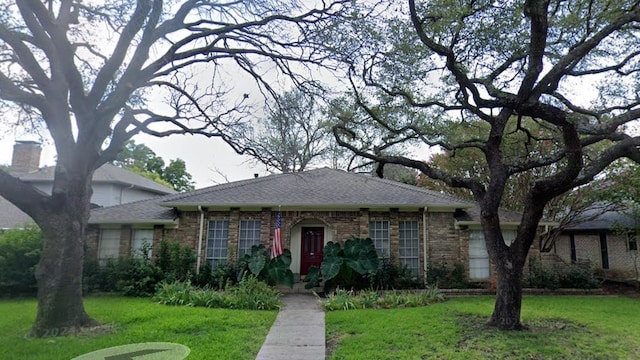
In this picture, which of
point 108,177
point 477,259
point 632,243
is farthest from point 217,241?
point 632,243

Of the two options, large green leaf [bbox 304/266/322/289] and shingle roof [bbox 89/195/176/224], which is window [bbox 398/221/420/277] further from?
shingle roof [bbox 89/195/176/224]

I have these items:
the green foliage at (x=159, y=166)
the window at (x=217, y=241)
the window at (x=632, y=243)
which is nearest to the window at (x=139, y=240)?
the window at (x=217, y=241)

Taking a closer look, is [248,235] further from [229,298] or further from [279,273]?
[229,298]

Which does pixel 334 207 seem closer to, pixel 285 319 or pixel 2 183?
pixel 285 319

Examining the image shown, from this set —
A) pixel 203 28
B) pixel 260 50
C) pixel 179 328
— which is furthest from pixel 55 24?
pixel 179 328

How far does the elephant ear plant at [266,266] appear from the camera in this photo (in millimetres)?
12141

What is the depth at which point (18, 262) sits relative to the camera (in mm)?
11625

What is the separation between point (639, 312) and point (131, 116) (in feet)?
43.3

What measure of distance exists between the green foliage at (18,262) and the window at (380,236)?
410 inches

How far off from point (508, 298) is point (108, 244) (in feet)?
41.7

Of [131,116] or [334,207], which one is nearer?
[131,116]

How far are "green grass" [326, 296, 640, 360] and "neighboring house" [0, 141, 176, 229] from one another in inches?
611

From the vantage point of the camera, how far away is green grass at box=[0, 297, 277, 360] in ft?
19.9

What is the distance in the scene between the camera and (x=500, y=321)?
24.7 feet
